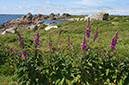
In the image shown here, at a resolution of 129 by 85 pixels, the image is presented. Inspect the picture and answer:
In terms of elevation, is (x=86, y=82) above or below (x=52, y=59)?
below

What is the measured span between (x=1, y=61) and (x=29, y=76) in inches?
116

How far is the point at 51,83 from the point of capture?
609 centimetres

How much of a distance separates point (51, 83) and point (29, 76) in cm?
136

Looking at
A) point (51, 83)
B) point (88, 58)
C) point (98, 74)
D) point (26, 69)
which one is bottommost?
point (51, 83)

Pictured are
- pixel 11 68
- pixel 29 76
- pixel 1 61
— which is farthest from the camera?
pixel 1 61

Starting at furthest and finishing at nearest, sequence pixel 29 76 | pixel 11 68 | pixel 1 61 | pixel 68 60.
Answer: pixel 1 61 < pixel 11 68 < pixel 68 60 < pixel 29 76

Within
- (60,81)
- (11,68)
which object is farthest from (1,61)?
(60,81)

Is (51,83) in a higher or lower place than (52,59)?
lower

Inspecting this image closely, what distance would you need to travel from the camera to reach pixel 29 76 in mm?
5918

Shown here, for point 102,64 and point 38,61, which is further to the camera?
point 38,61

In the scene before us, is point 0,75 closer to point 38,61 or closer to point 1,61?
point 1,61

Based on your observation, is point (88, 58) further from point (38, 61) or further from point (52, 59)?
point (38, 61)

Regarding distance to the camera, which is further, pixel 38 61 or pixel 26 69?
pixel 38 61

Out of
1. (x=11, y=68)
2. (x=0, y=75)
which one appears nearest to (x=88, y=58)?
(x=11, y=68)
